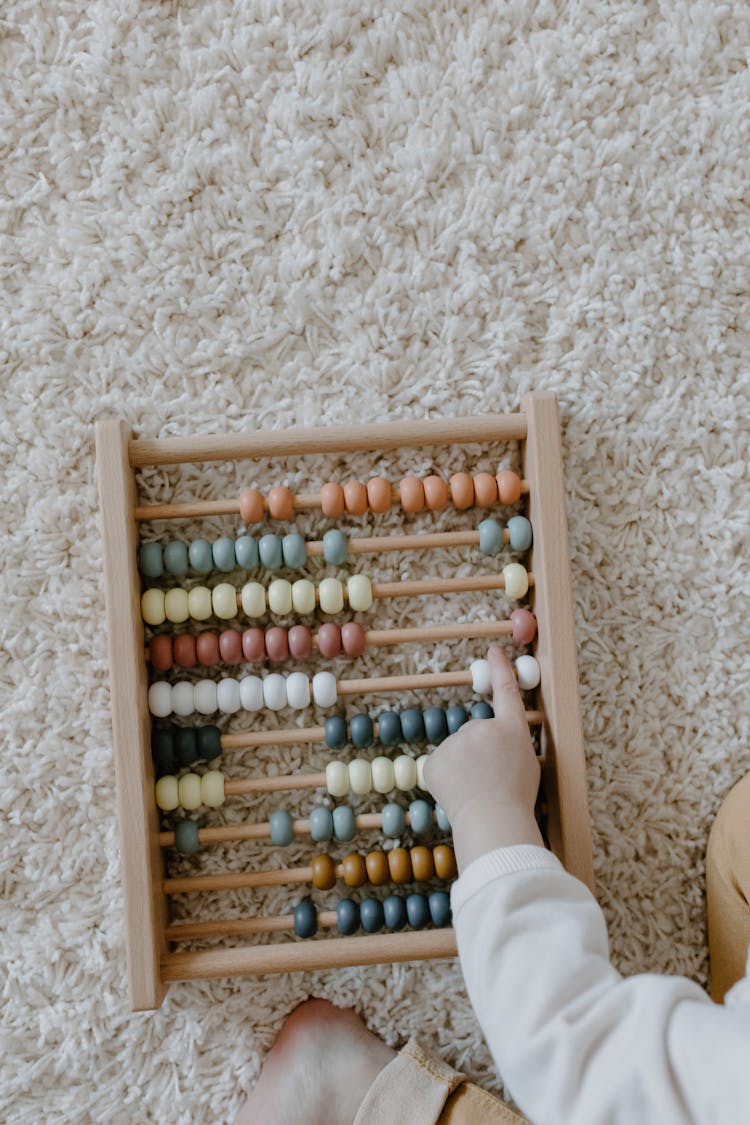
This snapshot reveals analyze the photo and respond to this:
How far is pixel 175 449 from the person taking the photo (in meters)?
0.73

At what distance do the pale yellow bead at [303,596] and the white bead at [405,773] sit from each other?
A: 139 mm

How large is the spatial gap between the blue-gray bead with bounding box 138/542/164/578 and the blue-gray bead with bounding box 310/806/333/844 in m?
0.22

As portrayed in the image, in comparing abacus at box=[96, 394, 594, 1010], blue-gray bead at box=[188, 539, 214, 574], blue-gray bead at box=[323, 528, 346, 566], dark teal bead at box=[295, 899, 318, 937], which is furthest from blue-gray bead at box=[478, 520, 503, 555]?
dark teal bead at box=[295, 899, 318, 937]

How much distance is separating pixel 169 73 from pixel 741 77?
0.46 meters

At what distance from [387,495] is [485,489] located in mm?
74

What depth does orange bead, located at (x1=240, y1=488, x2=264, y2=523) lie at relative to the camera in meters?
0.73

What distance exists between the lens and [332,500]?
2.42 feet

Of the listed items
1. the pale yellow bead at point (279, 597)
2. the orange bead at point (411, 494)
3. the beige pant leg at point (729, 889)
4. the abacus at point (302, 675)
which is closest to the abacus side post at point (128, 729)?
the abacus at point (302, 675)

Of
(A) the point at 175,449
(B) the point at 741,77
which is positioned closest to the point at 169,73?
(A) the point at 175,449

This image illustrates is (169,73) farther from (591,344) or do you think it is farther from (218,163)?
(591,344)

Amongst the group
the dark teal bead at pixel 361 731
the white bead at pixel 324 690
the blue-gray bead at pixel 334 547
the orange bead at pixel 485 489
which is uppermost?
the orange bead at pixel 485 489

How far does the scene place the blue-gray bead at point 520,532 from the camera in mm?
749

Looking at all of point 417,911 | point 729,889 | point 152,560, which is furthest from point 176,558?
point 729,889

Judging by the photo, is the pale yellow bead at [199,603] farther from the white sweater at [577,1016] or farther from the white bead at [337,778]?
the white sweater at [577,1016]
